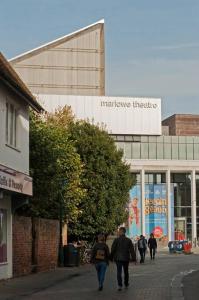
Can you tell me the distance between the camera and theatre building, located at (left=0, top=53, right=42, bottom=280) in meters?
20.2

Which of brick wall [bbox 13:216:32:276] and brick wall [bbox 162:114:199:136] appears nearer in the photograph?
brick wall [bbox 13:216:32:276]

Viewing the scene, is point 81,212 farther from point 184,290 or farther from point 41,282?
point 184,290

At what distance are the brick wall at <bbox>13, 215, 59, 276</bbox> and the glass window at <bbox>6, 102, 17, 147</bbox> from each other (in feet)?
9.27

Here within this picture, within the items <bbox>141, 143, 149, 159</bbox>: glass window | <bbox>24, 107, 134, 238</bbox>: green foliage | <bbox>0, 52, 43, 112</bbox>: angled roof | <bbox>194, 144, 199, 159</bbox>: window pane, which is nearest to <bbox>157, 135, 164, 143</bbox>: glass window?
<bbox>141, 143, 149, 159</bbox>: glass window

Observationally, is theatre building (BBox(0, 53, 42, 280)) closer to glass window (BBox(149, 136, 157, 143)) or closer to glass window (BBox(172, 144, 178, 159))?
glass window (BBox(172, 144, 178, 159))

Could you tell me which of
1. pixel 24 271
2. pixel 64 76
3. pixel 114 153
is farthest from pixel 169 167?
pixel 24 271

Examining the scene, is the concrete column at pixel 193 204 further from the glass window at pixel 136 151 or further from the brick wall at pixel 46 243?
the brick wall at pixel 46 243

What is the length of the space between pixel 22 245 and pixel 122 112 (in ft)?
227

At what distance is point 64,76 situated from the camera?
109500mm

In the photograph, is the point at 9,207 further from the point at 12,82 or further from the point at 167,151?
the point at 167,151

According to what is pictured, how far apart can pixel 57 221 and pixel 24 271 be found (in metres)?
6.61

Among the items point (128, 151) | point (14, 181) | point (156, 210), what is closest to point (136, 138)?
point (128, 151)

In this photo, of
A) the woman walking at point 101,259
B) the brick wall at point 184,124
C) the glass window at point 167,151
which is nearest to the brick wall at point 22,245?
the woman walking at point 101,259

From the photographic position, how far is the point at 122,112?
92.5m
